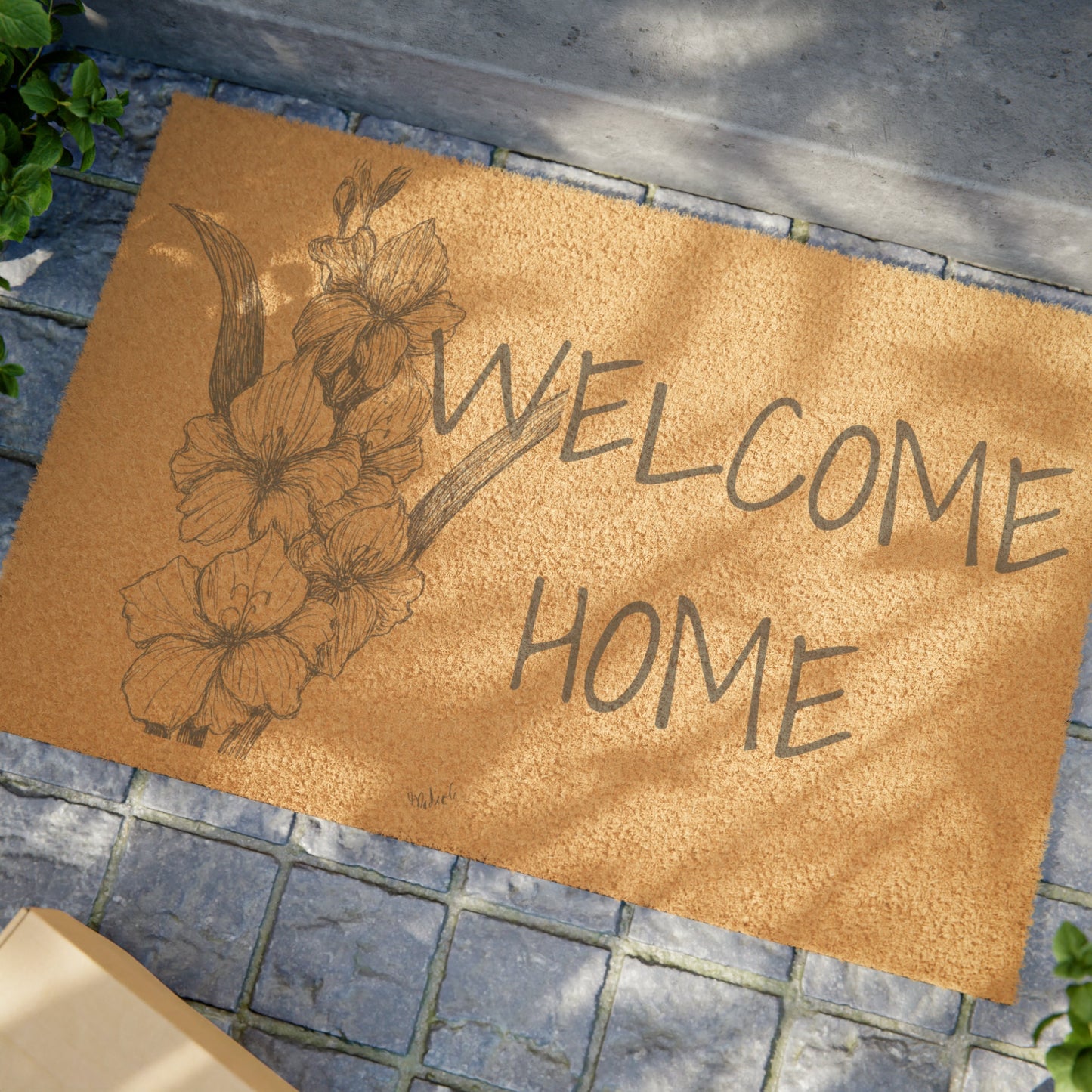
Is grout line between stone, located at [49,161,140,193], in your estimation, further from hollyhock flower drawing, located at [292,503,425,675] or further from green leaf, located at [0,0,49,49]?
hollyhock flower drawing, located at [292,503,425,675]

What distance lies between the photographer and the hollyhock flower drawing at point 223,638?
164cm

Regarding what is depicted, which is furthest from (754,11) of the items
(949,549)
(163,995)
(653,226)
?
(163,995)

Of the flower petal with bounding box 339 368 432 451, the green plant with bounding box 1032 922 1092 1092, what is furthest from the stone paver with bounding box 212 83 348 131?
the green plant with bounding box 1032 922 1092 1092

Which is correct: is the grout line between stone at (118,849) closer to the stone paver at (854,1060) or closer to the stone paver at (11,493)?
the stone paver at (11,493)

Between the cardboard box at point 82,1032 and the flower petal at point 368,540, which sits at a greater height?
the flower petal at point 368,540

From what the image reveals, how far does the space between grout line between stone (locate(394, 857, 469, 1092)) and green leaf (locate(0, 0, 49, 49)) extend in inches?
62.0

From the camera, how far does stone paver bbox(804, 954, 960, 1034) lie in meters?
1.59

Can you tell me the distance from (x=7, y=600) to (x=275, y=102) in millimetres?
1161

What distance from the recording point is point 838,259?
5.59 feet

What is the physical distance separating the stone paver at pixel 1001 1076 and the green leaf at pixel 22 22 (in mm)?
2401

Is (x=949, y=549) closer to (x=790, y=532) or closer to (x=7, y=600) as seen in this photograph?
(x=790, y=532)

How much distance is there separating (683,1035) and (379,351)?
1456 mm

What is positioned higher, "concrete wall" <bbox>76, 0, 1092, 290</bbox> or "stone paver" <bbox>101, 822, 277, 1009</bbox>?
"concrete wall" <bbox>76, 0, 1092, 290</bbox>

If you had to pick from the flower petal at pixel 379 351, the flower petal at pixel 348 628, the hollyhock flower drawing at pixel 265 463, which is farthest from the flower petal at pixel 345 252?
the flower petal at pixel 348 628
